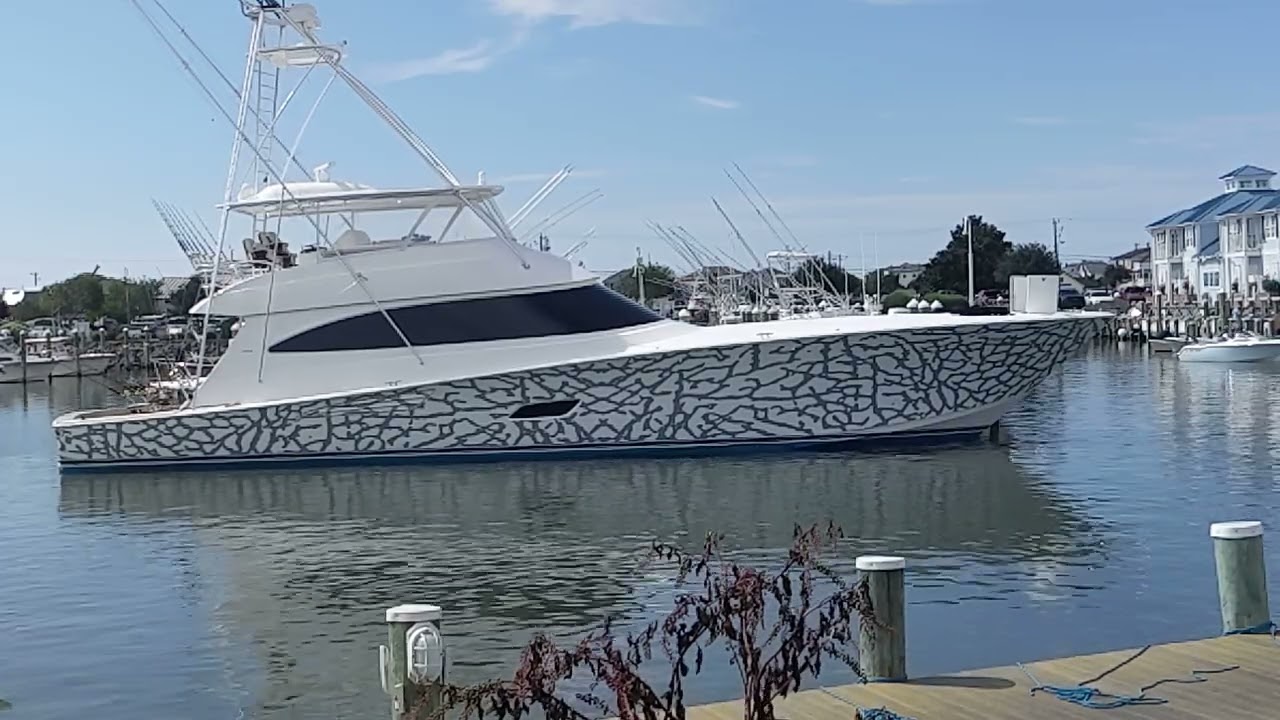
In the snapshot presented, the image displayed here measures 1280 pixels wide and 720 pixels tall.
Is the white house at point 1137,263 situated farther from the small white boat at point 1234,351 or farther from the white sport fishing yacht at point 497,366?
the white sport fishing yacht at point 497,366

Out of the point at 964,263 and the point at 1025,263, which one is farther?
the point at 1025,263

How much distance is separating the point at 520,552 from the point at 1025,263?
3509 inches

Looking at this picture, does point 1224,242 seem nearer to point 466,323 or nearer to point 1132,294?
point 1132,294

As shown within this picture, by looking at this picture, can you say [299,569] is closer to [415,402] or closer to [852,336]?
[415,402]

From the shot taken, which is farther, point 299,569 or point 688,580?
point 299,569

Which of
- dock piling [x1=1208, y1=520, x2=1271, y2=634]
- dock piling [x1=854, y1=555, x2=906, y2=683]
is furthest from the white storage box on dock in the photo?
dock piling [x1=854, y1=555, x2=906, y2=683]

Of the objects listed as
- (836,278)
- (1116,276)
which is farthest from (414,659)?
(1116,276)

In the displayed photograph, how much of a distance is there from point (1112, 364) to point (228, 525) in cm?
4000

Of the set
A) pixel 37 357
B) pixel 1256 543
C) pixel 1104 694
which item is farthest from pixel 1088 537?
pixel 37 357

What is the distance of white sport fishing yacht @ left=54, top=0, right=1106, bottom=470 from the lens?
22.4m

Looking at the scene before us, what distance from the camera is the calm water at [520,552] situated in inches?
422

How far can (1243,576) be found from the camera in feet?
28.5

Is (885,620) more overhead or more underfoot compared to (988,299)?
more underfoot

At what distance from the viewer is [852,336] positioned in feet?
72.1
